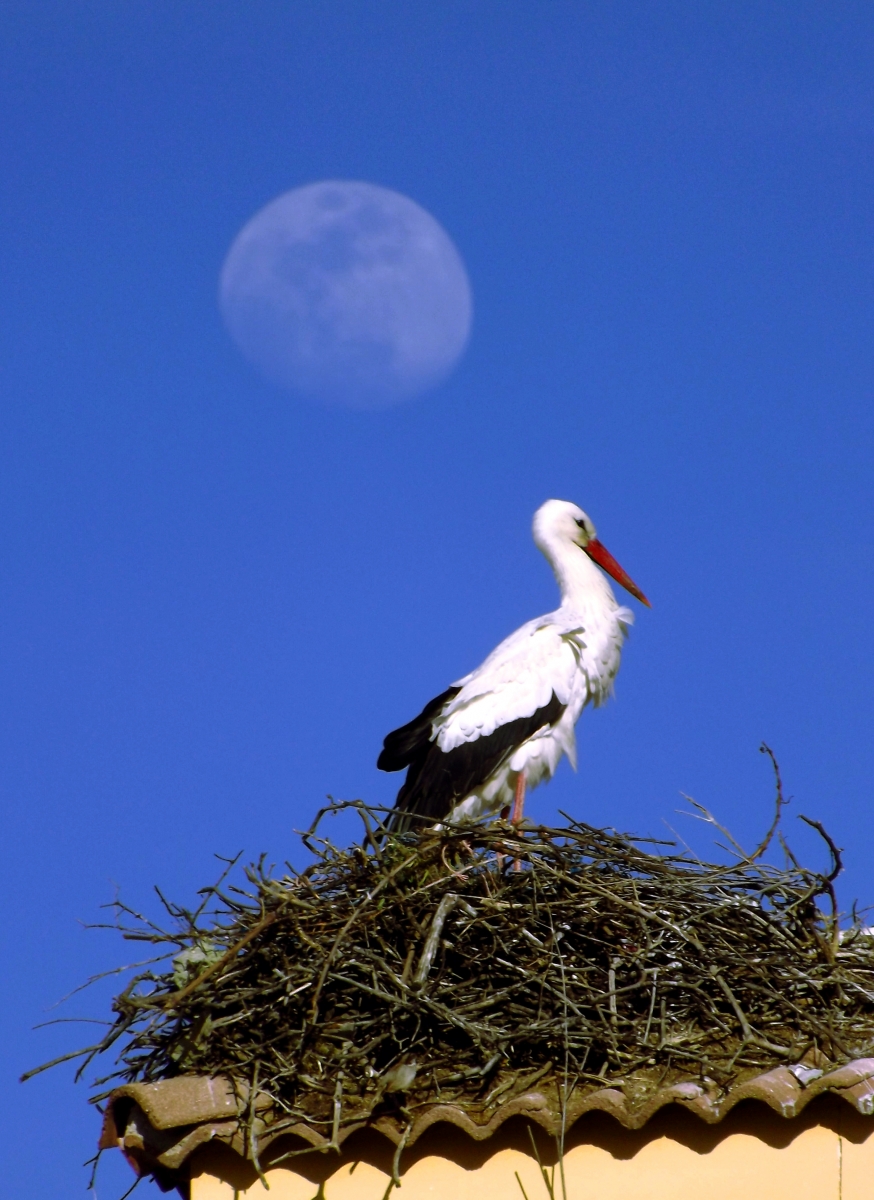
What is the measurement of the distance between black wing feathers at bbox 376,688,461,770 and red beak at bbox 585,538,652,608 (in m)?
1.47

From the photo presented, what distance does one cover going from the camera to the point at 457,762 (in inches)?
219

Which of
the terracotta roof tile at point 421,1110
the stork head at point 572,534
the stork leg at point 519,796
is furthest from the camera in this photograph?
the stork head at point 572,534

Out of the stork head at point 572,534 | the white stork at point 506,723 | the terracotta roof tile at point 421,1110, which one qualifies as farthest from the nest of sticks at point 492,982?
the stork head at point 572,534

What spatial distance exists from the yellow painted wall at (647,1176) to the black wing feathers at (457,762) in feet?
6.65

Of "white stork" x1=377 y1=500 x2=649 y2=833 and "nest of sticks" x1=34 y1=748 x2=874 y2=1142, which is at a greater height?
"white stork" x1=377 y1=500 x2=649 y2=833

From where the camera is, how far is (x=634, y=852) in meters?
4.08

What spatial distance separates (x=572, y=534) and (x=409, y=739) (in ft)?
5.20

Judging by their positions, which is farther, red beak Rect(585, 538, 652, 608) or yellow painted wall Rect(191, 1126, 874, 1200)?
red beak Rect(585, 538, 652, 608)

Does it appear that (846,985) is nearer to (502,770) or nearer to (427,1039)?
(427,1039)

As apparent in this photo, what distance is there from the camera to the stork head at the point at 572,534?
22.1 ft

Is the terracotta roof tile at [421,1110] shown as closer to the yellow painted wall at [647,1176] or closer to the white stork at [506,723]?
the yellow painted wall at [647,1176]

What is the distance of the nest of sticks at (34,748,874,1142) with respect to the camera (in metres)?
3.50

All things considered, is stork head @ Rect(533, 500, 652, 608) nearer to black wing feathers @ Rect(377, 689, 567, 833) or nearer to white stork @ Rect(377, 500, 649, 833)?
white stork @ Rect(377, 500, 649, 833)

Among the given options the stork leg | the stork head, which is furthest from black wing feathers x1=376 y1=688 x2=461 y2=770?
the stork head
